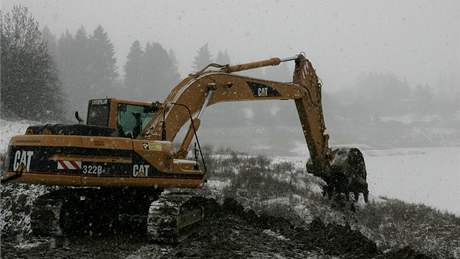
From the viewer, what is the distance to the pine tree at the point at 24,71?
116ft

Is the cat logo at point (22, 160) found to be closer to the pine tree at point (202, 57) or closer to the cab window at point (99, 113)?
the cab window at point (99, 113)

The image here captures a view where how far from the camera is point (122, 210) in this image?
9102 mm

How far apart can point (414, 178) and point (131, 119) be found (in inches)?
946

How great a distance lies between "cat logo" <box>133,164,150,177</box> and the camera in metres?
7.61

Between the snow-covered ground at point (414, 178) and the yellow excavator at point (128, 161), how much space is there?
480 inches

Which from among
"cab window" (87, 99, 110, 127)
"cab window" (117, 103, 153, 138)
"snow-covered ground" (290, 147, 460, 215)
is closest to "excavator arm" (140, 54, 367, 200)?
"cab window" (117, 103, 153, 138)

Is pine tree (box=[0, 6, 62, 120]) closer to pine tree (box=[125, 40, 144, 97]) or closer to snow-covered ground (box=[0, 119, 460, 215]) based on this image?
snow-covered ground (box=[0, 119, 460, 215])

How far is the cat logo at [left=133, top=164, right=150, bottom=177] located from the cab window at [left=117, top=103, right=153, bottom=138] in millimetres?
1603

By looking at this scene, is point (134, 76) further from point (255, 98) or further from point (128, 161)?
point (128, 161)

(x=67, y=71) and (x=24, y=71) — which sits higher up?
(x=67, y=71)

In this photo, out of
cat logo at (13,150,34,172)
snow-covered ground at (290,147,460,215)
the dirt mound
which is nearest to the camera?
cat logo at (13,150,34,172)

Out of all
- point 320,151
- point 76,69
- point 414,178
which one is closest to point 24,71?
point 76,69

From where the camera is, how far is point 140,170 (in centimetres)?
765

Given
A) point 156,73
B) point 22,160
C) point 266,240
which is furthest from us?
point 156,73
